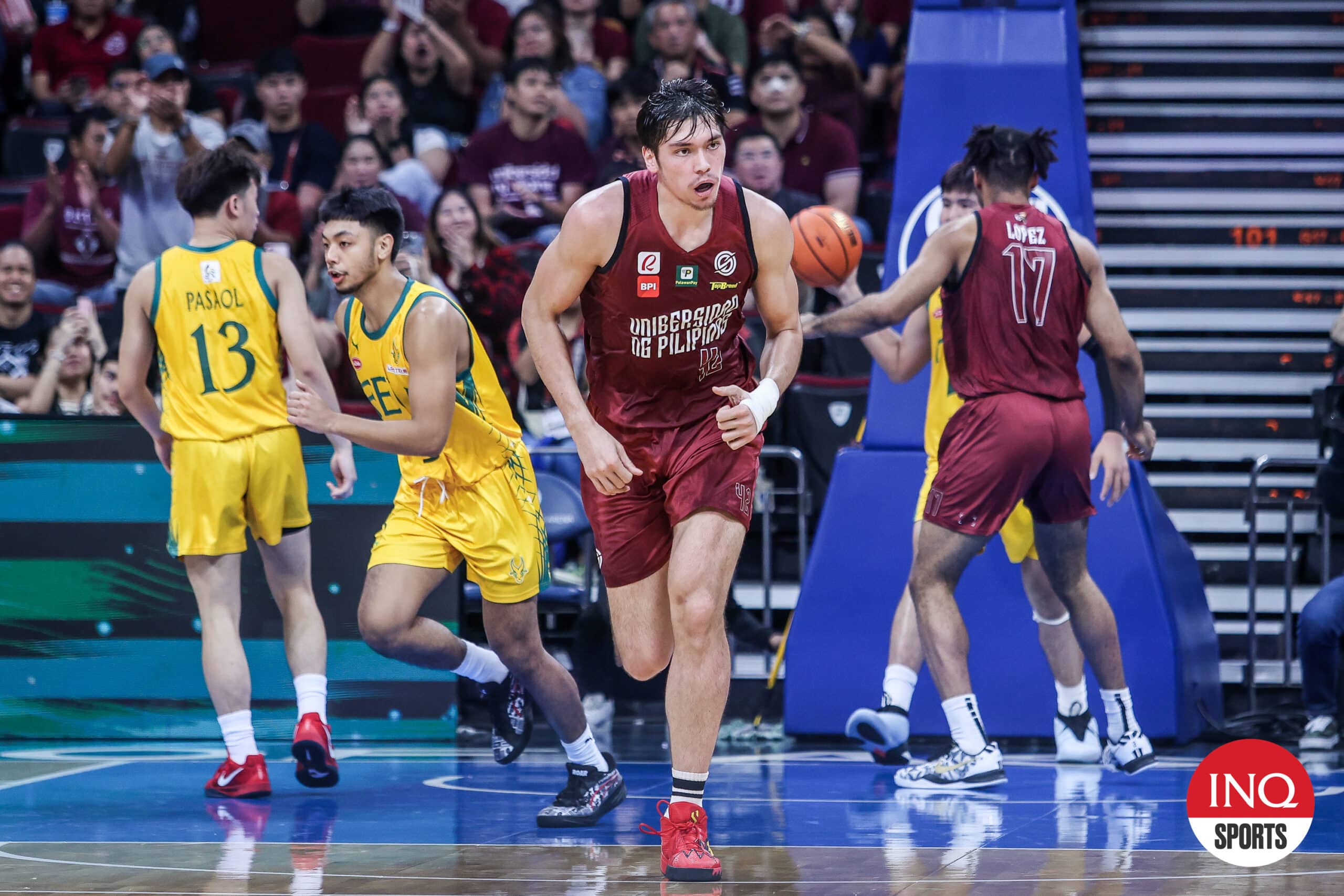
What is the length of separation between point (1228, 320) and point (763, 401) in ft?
20.7

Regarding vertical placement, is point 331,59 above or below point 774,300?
above

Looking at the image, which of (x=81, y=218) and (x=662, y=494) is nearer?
(x=662, y=494)

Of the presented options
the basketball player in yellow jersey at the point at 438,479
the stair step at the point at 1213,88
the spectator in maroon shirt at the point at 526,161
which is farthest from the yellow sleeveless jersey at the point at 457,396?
the stair step at the point at 1213,88

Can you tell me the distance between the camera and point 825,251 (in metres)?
6.09

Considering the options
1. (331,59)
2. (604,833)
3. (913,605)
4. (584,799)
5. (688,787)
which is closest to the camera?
(688,787)

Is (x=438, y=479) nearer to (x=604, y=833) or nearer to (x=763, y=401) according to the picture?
(x=604, y=833)

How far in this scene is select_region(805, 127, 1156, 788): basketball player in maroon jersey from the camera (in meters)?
5.68

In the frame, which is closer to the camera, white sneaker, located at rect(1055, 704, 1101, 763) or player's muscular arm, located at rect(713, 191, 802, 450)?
player's muscular arm, located at rect(713, 191, 802, 450)

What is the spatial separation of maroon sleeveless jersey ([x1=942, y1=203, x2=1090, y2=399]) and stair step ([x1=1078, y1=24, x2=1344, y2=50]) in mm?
5810

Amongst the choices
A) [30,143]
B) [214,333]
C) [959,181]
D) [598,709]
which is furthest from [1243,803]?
[30,143]

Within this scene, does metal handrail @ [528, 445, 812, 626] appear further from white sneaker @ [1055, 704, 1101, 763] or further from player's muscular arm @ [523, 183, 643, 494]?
player's muscular arm @ [523, 183, 643, 494]

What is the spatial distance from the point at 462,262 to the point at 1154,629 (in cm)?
426

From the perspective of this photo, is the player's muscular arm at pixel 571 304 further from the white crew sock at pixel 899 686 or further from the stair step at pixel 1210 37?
the stair step at pixel 1210 37

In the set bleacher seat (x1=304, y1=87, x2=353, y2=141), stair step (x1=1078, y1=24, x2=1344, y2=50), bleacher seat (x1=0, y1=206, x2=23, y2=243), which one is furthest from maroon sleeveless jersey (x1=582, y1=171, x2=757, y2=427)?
bleacher seat (x1=304, y1=87, x2=353, y2=141)
